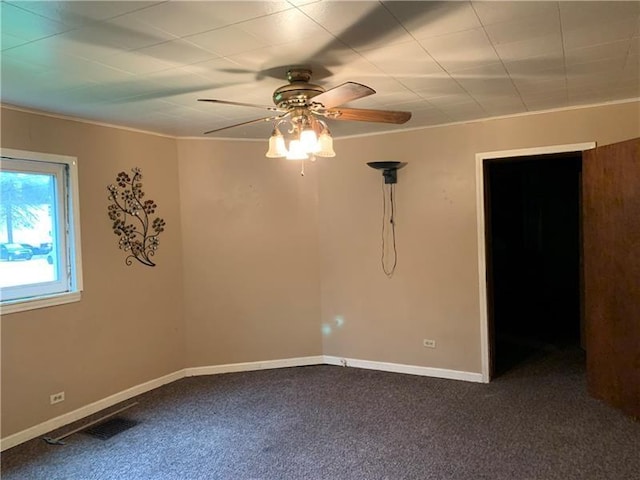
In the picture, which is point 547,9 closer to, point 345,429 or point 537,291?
point 345,429

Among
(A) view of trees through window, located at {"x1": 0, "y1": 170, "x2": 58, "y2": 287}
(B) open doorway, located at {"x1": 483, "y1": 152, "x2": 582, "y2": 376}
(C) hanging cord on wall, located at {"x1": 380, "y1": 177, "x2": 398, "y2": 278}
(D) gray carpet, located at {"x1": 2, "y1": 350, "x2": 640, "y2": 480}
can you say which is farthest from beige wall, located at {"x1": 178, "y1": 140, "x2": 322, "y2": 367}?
(B) open doorway, located at {"x1": 483, "y1": 152, "x2": 582, "y2": 376}

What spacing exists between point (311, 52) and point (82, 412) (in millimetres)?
3171

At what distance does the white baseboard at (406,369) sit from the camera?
4125 millimetres

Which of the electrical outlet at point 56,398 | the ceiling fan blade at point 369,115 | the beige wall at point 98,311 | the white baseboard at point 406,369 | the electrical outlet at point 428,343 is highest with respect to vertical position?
the ceiling fan blade at point 369,115

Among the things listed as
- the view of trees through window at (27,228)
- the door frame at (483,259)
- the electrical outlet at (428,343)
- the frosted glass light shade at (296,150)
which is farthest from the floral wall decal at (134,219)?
the door frame at (483,259)

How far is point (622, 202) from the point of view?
328 centimetres

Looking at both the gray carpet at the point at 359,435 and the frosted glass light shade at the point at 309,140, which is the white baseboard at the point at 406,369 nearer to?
the gray carpet at the point at 359,435

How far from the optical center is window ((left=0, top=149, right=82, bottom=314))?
3170 mm

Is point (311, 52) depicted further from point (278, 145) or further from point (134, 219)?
point (134, 219)

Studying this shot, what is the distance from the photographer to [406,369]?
14.4 feet

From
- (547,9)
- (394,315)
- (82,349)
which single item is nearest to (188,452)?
(82,349)

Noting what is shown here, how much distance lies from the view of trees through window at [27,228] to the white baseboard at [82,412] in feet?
3.37

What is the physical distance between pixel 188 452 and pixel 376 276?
2314 millimetres

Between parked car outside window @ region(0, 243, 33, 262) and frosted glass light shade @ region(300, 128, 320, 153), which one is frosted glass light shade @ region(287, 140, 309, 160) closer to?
frosted glass light shade @ region(300, 128, 320, 153)
